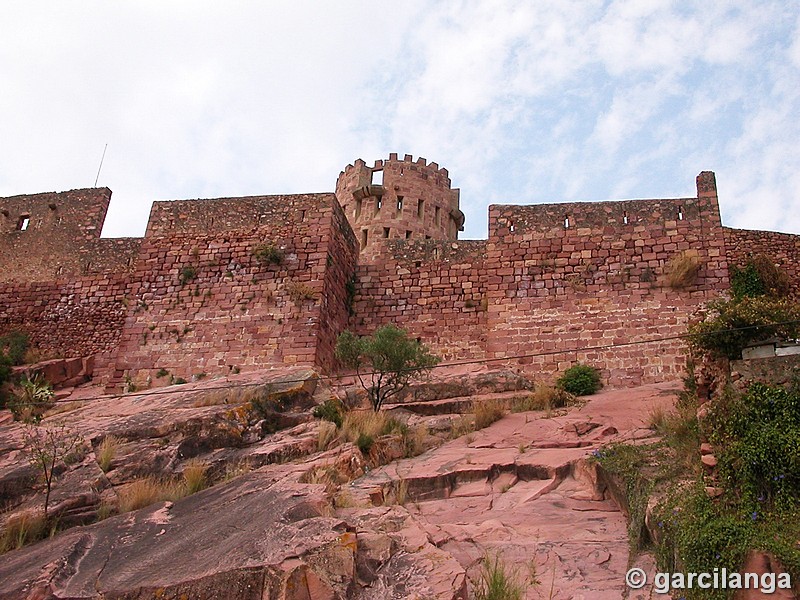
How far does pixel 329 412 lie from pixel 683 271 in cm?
988

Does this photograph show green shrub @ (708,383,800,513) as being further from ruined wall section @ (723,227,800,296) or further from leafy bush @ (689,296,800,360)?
ruined wall section @ (723,227,800,296)

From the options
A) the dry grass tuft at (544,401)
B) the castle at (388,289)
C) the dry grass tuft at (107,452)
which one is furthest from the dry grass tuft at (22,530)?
the castle at (388,289)

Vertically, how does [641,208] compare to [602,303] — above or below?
above

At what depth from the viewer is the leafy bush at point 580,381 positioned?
15660 mm

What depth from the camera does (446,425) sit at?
1282 centimetres

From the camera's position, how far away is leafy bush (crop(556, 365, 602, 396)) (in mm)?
15660

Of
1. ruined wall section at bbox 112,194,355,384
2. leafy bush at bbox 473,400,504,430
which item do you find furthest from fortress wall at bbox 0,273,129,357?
leafy bush at bbox 473,400,504,430

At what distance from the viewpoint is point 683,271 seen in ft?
58.1

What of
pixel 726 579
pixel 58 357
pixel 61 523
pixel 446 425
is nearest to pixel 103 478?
pixel 61 523

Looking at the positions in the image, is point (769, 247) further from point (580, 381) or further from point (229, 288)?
point (229, 288)

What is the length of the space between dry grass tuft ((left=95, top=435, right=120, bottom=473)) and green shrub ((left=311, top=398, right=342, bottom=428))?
3270mm

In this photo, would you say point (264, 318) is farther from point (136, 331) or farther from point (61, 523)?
point (61, 523)

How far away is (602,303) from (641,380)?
2313 mm

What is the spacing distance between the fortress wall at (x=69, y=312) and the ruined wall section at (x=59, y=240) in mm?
475
